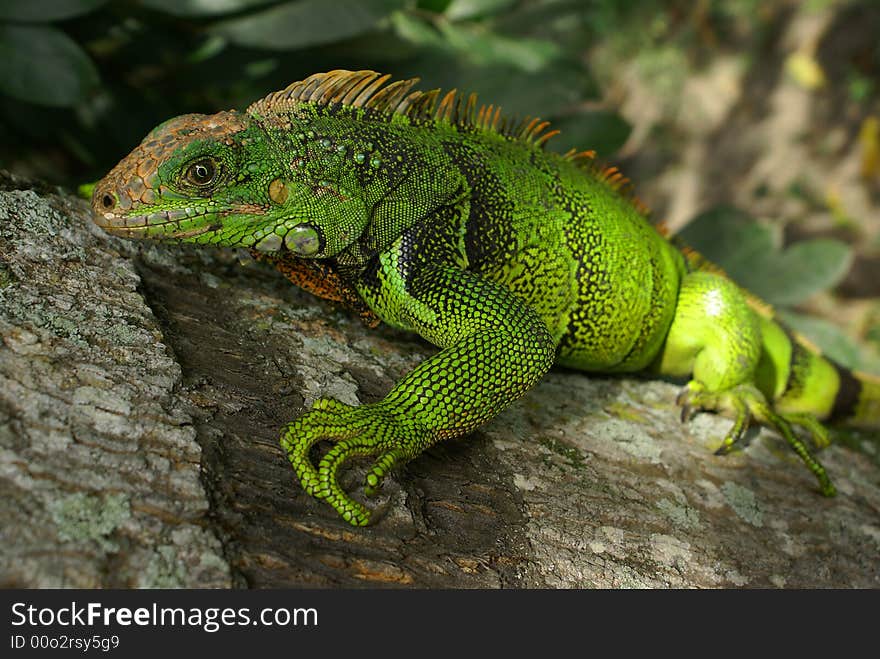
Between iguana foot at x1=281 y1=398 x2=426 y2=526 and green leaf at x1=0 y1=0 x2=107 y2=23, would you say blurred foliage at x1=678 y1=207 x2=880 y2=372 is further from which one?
green leaf at x1=0 y1=0 x2=107 y2=23

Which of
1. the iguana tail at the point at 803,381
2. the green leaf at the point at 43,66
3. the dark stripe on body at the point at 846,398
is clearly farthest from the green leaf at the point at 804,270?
the green leaf at the point at 43,66

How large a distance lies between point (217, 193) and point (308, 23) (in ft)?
5.54

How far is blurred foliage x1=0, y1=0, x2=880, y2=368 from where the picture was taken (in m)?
3.84

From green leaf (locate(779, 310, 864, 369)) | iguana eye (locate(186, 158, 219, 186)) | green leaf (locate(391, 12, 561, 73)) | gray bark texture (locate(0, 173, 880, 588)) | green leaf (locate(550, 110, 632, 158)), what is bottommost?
gray bark texture (locate(0, 173, 880, 588))

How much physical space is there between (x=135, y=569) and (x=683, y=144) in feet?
32.2

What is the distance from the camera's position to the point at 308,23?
157 inches

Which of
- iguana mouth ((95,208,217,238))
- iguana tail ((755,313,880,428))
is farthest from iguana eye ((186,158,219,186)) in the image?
iguana tail ((755,313,880,428))

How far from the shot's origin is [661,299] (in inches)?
152

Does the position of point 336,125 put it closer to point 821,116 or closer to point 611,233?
point 611,233

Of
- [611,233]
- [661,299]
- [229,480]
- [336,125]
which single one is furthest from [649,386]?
[229,480]

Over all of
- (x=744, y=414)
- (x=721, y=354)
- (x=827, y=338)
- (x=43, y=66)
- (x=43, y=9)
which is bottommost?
(x=744, y=414)

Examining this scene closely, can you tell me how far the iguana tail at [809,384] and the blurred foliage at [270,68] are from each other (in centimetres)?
62

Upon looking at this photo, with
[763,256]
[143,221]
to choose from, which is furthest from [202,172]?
[763,256]

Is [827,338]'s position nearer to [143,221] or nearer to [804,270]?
[804,270]
